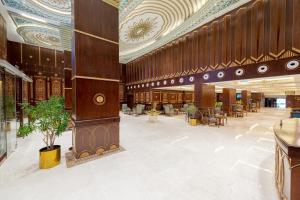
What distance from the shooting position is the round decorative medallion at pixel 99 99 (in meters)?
3.42

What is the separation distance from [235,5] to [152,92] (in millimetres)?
7940

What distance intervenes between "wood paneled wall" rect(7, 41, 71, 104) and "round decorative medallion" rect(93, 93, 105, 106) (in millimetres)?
9826

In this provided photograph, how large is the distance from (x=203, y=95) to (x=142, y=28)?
5.04 m

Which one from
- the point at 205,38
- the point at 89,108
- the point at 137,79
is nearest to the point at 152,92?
the point at 137,79

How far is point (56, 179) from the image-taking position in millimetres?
2430

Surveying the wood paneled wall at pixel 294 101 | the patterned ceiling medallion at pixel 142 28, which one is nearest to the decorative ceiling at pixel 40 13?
the patterned ceiling medallion at pixel 142 28

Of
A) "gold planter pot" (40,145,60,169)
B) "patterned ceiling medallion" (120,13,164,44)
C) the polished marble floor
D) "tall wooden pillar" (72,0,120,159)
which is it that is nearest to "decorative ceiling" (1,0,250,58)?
"patterned ceiling medallion" (120,13,164,44)

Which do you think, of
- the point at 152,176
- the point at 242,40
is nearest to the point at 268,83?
the point at 242,40

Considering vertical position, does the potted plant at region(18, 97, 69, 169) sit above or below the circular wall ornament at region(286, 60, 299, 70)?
below

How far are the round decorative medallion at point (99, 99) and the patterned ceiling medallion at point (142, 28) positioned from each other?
472cm

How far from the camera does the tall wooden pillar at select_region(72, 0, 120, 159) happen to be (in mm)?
3176

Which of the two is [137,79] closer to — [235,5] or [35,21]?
[35,21]

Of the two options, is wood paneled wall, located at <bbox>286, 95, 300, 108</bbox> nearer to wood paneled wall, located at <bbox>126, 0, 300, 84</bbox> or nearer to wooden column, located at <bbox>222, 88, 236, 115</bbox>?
wooden column, located at <bbox>222, 88, 236, 115</bbox>

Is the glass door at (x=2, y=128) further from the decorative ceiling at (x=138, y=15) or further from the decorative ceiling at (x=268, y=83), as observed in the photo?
the decorative ceiling at (x=268, y=83)
